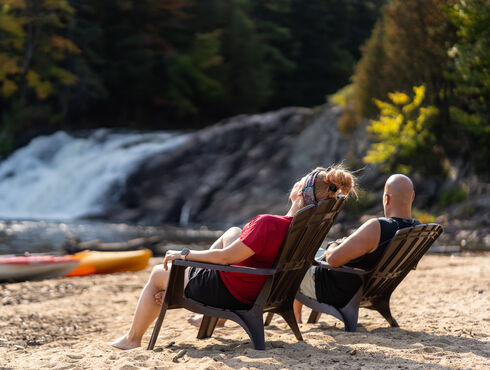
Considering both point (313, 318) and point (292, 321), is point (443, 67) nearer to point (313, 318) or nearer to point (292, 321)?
point (313, 318)

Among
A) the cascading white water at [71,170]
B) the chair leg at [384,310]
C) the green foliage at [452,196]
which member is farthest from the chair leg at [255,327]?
the cascading white water at [71,170]

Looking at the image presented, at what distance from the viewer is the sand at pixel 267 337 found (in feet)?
12.4

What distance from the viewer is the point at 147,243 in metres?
12.9

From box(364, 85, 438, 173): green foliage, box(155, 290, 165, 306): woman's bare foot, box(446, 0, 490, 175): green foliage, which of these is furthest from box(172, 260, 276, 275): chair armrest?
box(364, 85, 438, 173): green foliage

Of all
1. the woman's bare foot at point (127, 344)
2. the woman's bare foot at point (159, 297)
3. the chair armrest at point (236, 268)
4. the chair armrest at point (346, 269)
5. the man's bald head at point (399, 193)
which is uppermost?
the man's bald head at point (399, 193)

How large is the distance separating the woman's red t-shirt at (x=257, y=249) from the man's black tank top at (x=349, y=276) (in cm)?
75

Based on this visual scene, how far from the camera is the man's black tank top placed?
14.7ft

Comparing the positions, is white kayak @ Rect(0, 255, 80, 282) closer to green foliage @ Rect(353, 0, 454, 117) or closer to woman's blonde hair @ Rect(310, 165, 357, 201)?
woman's blonde hair @ Rect(310, 165, 357, 201)

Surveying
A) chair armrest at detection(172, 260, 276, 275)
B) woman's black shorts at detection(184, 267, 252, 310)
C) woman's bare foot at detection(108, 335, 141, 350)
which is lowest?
woman's bare foot at detection(108, 335, 141, 350)

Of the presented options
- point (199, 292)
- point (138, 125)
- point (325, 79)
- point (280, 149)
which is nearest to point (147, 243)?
point (199, 292)

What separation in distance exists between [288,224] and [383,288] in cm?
125

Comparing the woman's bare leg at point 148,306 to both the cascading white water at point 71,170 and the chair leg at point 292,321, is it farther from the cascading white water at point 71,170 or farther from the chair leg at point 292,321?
the cascading white water at point 71,170

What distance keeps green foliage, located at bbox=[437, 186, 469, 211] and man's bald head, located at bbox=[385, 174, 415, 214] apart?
12952 millimetres

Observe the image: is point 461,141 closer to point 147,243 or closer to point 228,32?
point 147,243
